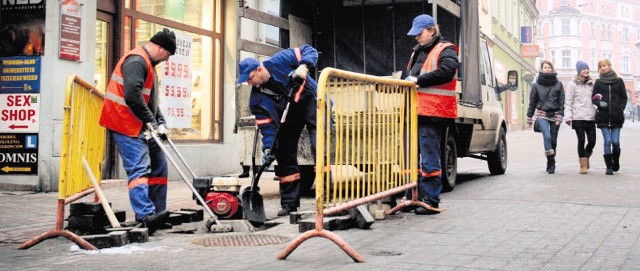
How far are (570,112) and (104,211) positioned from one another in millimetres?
8675

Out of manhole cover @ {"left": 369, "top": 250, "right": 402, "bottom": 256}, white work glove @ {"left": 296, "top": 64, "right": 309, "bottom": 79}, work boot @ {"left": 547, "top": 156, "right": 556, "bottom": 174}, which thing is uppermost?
white work glove @ {"left": 296, "top": 64, "right": 309, "bottom": 79}

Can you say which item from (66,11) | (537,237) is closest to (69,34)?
(66,11)

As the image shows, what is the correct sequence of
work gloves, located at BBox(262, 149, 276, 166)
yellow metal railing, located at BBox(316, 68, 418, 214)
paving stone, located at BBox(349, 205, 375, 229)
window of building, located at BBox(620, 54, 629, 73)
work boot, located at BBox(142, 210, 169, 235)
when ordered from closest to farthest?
yellow metal railing, located at BBox(316, 68, 418, 214), paving stone, located at BBox(349, 205, 375, 229), work boot, located at BBox(142, 210, 169, 235), work gloves, located at BBox(262, 149, 276, 166), window of building, located at BBox(620, 54, 629, 73)

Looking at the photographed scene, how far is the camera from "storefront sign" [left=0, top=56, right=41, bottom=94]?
392 inches

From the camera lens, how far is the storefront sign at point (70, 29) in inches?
395

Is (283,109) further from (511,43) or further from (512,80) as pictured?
(511,43)

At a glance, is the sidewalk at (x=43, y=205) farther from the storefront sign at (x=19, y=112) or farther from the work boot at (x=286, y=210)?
the storefront sign at (x=19, y=112)

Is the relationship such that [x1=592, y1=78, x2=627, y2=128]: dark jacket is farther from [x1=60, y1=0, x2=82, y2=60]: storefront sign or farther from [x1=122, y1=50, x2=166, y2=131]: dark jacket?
[x1=122, y1=50, x2=166, y2=131]: dark jacket

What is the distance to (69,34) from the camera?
33.3ft

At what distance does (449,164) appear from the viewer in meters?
9.53

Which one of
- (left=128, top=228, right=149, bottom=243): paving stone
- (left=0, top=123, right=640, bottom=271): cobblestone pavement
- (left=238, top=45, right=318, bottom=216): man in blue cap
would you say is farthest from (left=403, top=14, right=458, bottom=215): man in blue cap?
(left=128, top=228, right=149, bottom=243): paving stone

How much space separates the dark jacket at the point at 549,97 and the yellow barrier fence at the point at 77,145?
773 centimetres

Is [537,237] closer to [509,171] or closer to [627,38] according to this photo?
[509,171]

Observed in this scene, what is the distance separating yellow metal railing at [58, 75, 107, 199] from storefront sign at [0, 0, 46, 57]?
11.9ft
